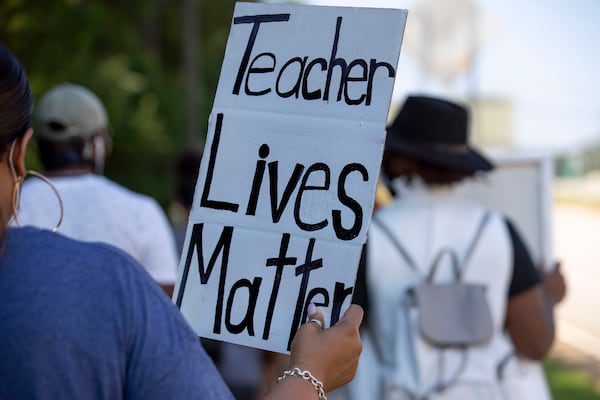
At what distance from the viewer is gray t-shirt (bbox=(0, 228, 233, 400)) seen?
136 cm

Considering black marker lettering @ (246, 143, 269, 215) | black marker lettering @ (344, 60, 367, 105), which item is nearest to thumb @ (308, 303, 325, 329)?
black marker lettering @ (246, 143, 269, 215)

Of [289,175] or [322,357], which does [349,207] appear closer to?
[289,175]

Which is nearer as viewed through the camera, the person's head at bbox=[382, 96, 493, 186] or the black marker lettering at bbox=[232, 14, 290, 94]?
the black marker lettering at bbox=[232, 14, 290, 94]

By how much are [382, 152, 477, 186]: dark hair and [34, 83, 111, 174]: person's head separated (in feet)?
3.61

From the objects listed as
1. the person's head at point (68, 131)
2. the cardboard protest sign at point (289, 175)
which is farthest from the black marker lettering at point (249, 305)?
the person's head at point (68, 131)

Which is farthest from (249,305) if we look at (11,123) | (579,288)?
(579,288)

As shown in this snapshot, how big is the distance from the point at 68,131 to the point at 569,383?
5.80m

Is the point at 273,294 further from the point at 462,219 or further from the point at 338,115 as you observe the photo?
the point at 462,219

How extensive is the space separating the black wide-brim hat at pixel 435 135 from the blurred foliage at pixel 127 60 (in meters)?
2.38

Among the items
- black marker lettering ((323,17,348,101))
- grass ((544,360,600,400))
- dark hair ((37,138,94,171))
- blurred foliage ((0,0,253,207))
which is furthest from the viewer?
grass ((544,360,600,400))

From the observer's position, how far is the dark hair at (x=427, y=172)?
10.8 feet

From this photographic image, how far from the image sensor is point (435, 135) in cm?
334

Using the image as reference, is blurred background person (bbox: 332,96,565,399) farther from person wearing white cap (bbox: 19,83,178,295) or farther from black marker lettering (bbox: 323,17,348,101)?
black marker lettering (bbox: 323,17,348,101)

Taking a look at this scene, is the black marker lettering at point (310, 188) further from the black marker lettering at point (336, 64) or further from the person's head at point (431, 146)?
the person's head at point (431, 146)
